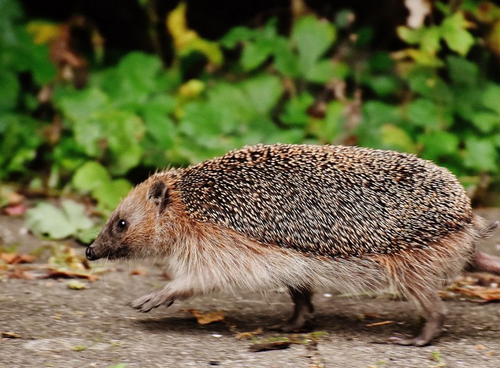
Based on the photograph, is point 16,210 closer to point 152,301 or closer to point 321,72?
point 152,301

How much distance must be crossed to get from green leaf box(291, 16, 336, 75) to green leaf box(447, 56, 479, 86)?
1.20 metres

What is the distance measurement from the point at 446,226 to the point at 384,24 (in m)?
4.87

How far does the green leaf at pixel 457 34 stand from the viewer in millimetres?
7418


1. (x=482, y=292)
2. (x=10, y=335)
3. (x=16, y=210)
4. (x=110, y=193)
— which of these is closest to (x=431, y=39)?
(x=482, y=292)

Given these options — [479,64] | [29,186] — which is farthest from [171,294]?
[479,64]

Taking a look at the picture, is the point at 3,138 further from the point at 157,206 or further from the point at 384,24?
the point at 384,24

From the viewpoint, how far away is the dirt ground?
13.9 feet

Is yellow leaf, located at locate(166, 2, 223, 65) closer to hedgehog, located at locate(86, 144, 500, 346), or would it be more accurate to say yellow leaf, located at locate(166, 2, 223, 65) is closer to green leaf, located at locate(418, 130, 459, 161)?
green leaf, located at locate(418, 130, 459, 161)

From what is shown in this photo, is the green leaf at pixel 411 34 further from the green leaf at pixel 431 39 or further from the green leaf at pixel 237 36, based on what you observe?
the green leaf at pixel 237 36

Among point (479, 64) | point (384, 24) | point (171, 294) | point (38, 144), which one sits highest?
point (384, 24)

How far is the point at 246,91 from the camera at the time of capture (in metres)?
8.09

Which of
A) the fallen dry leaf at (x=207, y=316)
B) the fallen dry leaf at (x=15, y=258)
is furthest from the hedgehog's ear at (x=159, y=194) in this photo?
the fallen dry leaf at (x=15, y=258)

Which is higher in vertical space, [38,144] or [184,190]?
[38,144]

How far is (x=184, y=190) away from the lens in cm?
518
